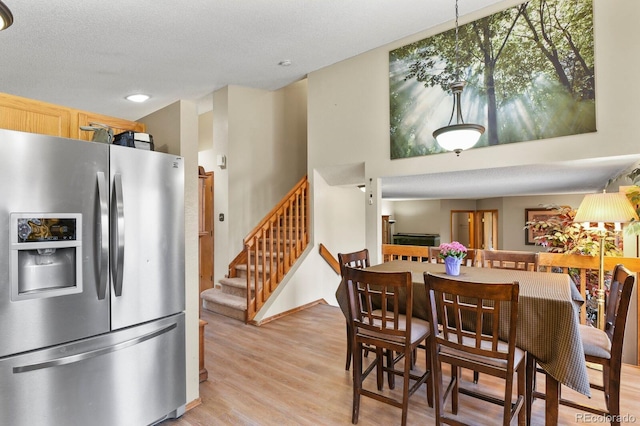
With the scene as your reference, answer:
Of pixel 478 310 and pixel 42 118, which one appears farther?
pixel 42 118

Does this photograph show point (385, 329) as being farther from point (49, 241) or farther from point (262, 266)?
point (262, 266)

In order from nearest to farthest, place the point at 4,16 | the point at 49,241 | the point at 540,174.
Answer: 1. the point at 4,16
2. the point at 49,241
3. the point at 540,174

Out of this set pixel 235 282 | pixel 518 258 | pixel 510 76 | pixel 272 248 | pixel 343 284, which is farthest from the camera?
pixel 235 282

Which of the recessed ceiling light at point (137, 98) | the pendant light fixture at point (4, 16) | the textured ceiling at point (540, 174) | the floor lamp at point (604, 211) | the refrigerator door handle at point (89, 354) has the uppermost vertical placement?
the recessed ceiling light at point (137, 98)

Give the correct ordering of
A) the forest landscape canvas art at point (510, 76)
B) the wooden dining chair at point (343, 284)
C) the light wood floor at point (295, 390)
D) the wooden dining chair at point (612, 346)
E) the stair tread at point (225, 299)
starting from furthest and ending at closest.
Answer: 1. the stair tread at point (225, 299)
2. the forest landscape canvas art at point (510, 76)
3. the wooden dining chair at point (343, 284)
4. the light wood floor at point (295, 390)
5. the wooden dining chair at point (612, 346)

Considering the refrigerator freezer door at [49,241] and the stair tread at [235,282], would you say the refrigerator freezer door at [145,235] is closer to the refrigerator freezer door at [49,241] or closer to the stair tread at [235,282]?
the refrigerator freezer door at [49,241]

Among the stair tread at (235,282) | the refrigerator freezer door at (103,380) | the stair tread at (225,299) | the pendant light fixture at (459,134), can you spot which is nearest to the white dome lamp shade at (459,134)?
the pendant light fixture at (459,134)

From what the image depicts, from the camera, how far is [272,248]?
432 cm

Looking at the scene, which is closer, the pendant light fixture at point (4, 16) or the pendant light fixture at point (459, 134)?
the pendant light fixture at point (4, 16)

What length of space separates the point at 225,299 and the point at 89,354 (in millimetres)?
2706

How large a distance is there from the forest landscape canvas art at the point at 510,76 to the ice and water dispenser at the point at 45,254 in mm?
3282

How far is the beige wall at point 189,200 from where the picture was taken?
2.32 metres

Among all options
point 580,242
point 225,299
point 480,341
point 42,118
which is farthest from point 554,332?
point 225,299

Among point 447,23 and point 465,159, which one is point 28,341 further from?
point 447,23
